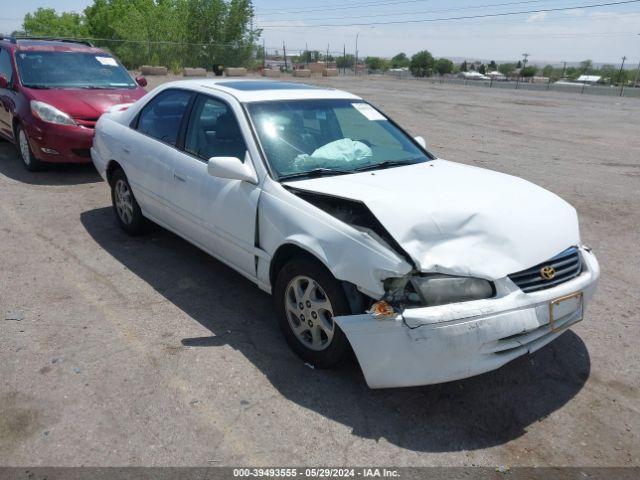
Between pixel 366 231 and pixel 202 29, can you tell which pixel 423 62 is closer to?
pixel 202 29

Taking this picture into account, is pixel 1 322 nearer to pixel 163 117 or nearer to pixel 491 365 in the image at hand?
pixel 163 117

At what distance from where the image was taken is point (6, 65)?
8.37m

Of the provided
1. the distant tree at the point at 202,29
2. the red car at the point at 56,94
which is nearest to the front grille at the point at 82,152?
the red car at the point at 56,94

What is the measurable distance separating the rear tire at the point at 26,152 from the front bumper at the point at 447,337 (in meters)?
6.67

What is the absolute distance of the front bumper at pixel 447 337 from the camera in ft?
8.79

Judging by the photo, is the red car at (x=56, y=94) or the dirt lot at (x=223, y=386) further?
the red car at (x=56, y=94)

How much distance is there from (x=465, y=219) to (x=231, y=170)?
1.57m

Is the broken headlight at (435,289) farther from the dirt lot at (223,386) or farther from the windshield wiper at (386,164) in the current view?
the windshield wiper at (386,164)

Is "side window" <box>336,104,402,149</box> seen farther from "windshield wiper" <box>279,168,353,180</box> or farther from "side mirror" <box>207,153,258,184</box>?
"side mirror" <box>207,153,258,184</box>

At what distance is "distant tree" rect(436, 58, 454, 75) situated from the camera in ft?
317

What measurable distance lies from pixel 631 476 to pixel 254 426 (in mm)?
1879

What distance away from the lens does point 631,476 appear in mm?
2566

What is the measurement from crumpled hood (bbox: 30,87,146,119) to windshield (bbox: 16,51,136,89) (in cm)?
35

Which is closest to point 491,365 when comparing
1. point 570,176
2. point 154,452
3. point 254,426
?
point 254,426
